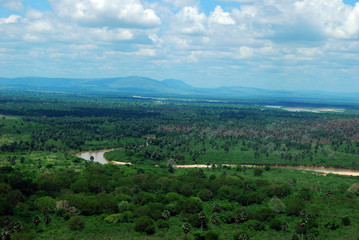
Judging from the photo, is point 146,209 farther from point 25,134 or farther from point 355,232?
point 25,134

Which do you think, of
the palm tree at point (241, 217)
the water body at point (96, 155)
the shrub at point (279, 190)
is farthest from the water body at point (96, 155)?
the palm tree at point (241, 217)

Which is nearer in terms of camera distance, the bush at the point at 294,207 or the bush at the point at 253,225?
the bush at the point at 253,225

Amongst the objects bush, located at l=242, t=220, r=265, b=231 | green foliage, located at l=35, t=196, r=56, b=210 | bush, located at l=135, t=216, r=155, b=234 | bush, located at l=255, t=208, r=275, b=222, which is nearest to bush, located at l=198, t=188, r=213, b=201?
bush, located at l=255, t=208, r=275, b=222

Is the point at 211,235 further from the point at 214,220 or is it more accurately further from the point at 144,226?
the point at 144,226

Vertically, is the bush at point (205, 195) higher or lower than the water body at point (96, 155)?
higher

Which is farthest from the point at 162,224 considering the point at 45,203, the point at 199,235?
the point at 45,203

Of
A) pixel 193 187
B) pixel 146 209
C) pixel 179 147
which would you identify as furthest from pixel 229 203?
pixel 179 147

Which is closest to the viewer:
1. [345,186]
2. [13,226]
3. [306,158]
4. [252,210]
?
[13,226]

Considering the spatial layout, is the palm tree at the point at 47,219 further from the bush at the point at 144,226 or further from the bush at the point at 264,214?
the bush at the point at 264,214

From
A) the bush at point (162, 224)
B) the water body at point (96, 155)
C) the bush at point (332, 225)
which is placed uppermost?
the bush at point (332, 225)
